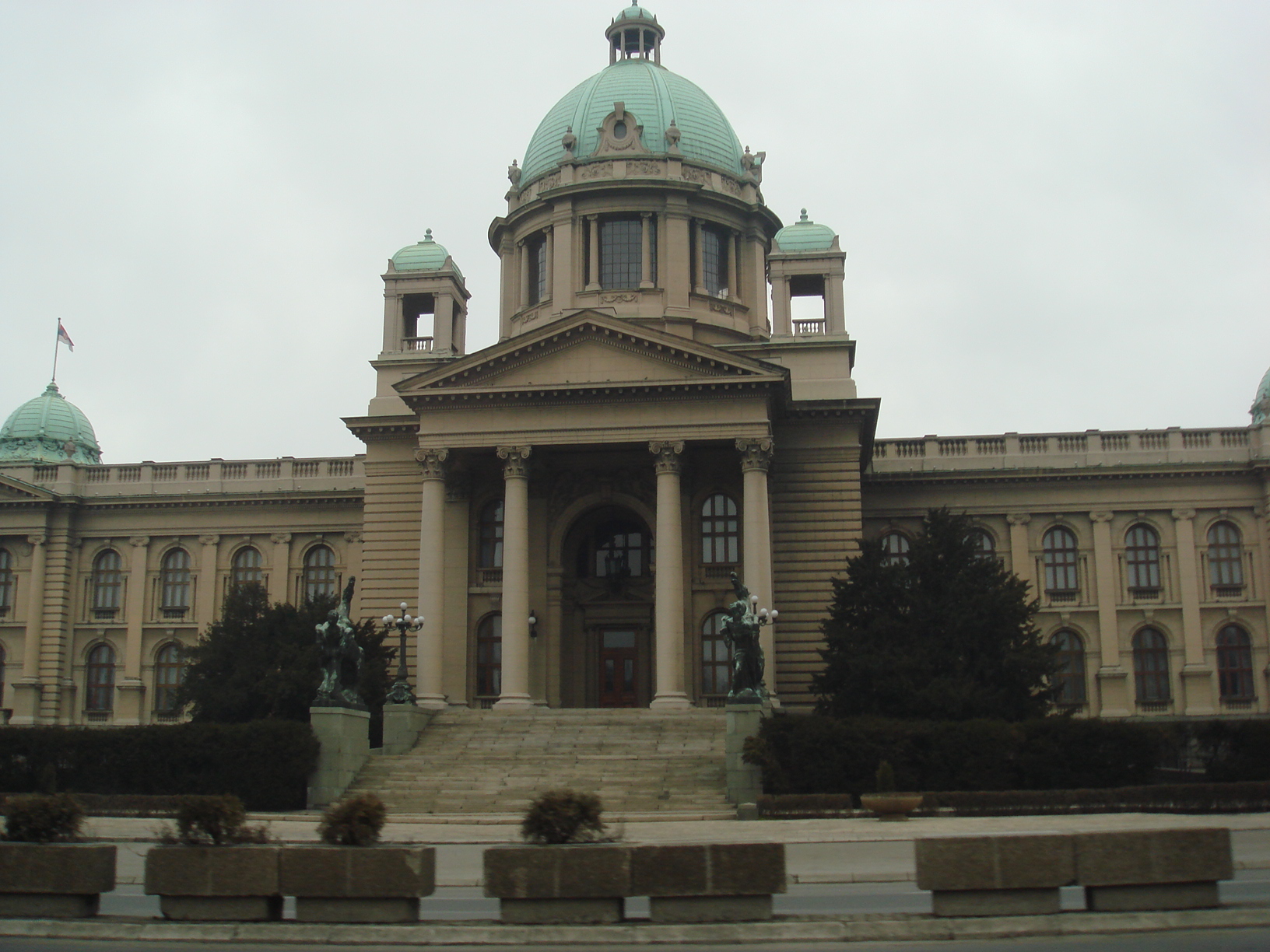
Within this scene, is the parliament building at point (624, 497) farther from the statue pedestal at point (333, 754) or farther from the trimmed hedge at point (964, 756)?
the trimmed hedge at point (964, 756)

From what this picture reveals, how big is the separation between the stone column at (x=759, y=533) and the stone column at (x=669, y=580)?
2.33m

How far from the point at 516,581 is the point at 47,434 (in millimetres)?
35834

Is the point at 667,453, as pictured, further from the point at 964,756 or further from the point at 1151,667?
the point at 1151,667

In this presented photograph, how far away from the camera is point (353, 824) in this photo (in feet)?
54.1

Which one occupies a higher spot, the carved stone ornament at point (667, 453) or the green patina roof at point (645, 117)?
the green patina roof at point (645, 117)

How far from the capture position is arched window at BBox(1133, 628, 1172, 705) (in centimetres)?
5731

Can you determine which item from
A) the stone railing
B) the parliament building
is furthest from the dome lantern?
the stone railing

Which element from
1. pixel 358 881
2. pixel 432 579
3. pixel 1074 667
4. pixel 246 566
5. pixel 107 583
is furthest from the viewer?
pixel 107 583

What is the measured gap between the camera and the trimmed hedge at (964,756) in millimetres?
36500

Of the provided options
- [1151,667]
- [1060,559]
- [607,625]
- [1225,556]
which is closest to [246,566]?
[607,625]

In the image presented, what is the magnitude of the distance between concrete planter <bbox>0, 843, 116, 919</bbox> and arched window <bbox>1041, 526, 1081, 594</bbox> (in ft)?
159

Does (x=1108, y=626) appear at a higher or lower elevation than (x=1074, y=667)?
higher

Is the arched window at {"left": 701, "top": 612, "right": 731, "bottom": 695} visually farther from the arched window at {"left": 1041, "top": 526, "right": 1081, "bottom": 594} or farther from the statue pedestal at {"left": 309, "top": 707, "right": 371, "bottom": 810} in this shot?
the arched window at {"left": 1041, "top": 526, "right": 1081, "bottom": 594}

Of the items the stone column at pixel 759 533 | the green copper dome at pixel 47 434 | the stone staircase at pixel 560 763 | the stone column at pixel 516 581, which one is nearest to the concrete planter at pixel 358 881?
the stone staircase at pixel 560 763
